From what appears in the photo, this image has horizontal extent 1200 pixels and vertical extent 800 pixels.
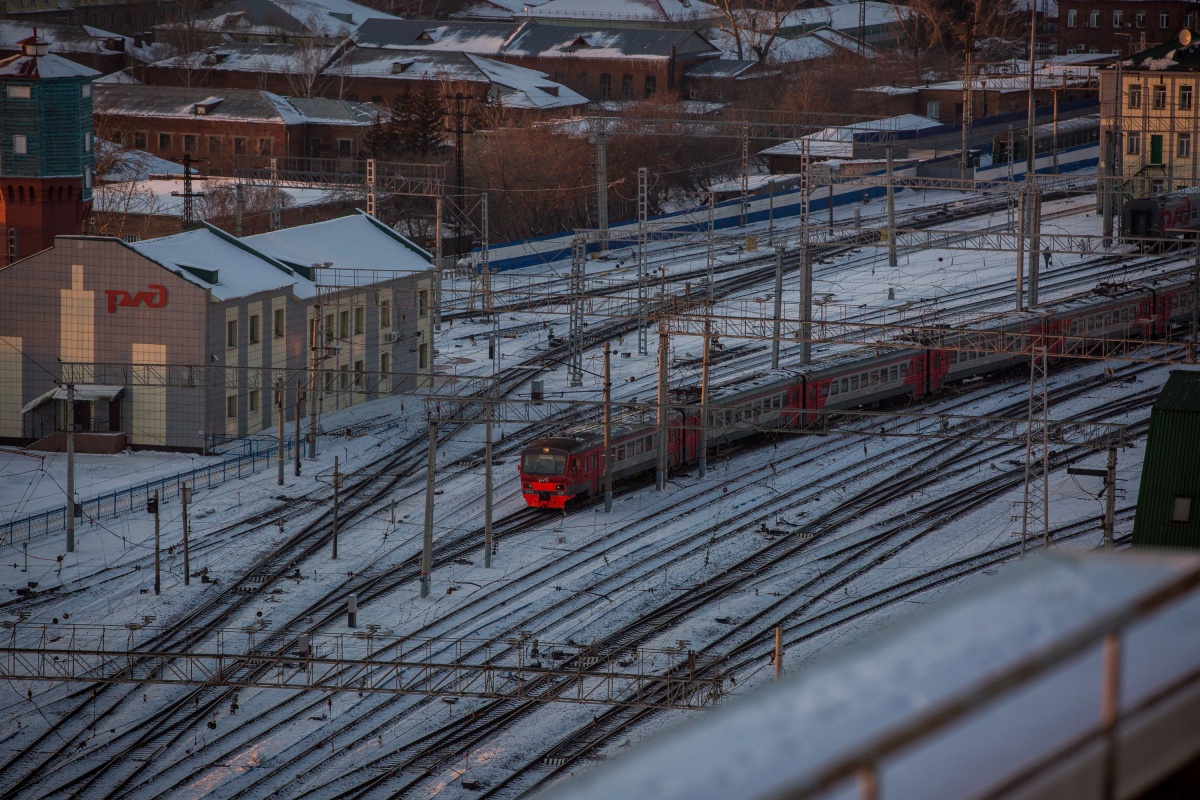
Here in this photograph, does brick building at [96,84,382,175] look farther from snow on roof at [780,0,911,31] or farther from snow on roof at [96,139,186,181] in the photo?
snow on roof at [780,0,911,31]

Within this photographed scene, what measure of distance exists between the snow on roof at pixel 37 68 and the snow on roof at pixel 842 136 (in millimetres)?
24018

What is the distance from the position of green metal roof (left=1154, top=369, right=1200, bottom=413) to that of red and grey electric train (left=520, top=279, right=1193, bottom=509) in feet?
7.78

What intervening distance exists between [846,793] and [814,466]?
28.3 m

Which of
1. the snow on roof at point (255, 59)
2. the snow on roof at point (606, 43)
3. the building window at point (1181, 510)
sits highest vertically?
the snow on roof at point (606, 43)

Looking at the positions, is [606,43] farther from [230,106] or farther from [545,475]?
[545,475]

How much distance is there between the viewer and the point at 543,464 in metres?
27.9

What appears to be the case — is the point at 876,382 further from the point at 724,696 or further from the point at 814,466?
the point at 724,696

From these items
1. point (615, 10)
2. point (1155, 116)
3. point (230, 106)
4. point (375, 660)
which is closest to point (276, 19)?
point (615, 10)

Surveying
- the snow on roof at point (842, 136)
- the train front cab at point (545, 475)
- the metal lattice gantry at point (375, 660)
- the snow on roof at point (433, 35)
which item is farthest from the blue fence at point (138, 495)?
the snow on roof at point (433, 35)

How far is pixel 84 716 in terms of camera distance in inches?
790

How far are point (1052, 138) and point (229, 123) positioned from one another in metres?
33.7

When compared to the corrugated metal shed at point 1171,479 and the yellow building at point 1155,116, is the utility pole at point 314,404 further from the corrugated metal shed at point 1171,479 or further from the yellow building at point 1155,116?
the yellow building at point 1155,116

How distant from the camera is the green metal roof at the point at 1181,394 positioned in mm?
21828

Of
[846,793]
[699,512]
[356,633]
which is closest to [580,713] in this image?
[356,633]
